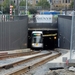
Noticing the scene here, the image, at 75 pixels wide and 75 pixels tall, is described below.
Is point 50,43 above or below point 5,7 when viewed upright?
below

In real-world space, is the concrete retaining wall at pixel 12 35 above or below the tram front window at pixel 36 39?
above

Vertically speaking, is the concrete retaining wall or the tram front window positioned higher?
the concrete retaining wall

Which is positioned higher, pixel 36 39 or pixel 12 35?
pixel 12 35

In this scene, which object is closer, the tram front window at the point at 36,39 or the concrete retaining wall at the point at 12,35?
the concrete retaining wall at the point at 12,35

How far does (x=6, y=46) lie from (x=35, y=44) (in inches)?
497

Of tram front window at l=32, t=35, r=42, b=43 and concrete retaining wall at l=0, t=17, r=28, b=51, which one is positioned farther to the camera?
tram front window at l=32, t=35, r=42, b=43

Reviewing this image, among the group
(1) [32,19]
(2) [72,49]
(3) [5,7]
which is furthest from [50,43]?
(2) [72,49]

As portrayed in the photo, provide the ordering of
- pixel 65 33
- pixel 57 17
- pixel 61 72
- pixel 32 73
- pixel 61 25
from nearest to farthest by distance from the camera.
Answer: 1. pixel 61 72
2. pixel 32 73
3. pixel 65 33
4. pixel 61 25
5. pixel 57 17

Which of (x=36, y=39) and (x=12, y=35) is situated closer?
(x=12, y=35)

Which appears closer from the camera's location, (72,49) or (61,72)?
(61,72)

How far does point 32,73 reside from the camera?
1986cm

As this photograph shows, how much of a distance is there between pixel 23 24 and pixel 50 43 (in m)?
23.9

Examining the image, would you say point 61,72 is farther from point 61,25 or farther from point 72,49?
point 61,25

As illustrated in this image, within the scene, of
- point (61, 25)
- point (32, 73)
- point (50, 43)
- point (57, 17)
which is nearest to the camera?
point (32, 73)
